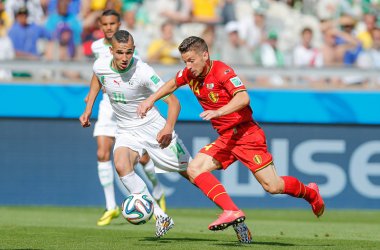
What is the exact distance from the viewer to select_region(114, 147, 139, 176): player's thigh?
36.7ft

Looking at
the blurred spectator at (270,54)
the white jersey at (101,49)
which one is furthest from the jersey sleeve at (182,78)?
the blurred spectator at (270,54)

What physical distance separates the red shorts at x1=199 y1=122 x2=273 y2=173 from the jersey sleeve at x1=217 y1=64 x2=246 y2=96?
1.99 feet

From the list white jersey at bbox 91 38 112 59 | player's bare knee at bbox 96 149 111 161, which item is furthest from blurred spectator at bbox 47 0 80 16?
player's bare knee at bbox 96 149 111 161

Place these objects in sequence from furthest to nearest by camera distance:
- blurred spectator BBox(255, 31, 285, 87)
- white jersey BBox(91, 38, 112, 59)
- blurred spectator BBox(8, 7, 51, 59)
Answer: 1. blurred spectator BBox(255, 31, 285, 87)
2. blurred spectator BBox(8, 7, 51, 59)
3. white jersey BBox(91, 38, 112, 59)

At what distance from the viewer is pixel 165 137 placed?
10.7 meters

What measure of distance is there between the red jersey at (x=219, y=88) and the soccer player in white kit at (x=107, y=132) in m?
3.03

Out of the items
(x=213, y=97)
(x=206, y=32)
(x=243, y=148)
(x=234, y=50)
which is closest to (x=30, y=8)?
(x=206, y=32)

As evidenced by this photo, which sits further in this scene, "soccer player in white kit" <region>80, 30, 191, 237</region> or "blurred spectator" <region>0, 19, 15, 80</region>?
"blurred spectator" <region>0, 19, 15, 80</region>

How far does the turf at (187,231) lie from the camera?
410 inches

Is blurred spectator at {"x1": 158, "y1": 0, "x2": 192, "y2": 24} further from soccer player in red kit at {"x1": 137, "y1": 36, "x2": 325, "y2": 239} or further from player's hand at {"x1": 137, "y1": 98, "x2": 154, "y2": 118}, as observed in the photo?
player's hand at {"x1": 137, "y1": 98, "x2": 154, "y2": 118}

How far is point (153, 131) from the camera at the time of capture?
11.8m

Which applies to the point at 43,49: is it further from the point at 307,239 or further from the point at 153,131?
the point at 307,239

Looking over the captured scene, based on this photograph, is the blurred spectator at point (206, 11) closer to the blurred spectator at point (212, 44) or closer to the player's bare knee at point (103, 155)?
the blurred spectator at point (212, 44)

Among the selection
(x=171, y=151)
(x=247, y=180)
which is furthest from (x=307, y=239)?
(x=247, y=180)
